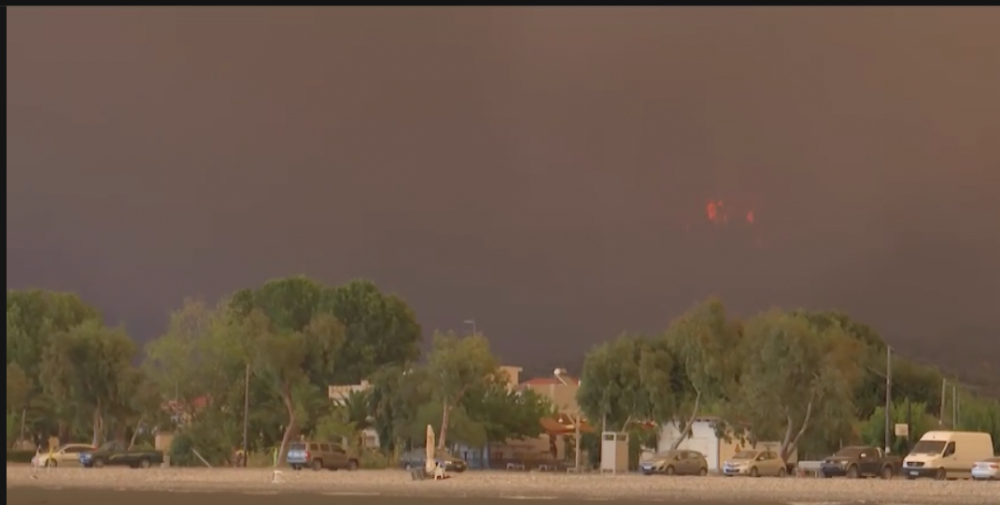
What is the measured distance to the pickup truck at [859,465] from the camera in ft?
158

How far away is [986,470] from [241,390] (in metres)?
36.2

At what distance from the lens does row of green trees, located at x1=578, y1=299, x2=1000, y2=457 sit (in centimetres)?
5722

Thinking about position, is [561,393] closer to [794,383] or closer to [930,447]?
[794,383]

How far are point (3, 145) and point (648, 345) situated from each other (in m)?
51.4

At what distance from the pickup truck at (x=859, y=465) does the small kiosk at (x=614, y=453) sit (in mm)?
9080

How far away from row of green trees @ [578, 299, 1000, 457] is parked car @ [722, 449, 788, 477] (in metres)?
5.81

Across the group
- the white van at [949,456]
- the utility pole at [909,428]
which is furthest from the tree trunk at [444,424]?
the white van at [949,456]

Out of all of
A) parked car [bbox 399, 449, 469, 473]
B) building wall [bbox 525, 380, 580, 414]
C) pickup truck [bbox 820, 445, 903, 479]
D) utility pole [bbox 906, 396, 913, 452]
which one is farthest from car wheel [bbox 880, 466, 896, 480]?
building wall [bbox 525, 380, 580, 414]

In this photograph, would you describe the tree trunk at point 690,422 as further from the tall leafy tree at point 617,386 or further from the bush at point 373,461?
the bush at point 373,461

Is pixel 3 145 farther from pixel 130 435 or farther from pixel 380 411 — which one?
pixel 130 435

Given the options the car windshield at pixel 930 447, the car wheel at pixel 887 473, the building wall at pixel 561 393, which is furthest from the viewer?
the building wall at pixel 561 393

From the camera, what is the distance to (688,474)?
168 feet

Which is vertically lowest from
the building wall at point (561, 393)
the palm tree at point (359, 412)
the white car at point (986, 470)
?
the white car at point (986, 470)

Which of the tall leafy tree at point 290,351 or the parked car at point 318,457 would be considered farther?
the tall leafy tree at point 290,351
